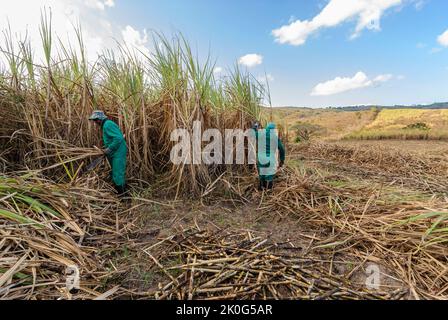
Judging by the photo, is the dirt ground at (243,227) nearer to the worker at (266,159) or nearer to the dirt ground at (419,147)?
the worker at (266,159)

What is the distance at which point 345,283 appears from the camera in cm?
136

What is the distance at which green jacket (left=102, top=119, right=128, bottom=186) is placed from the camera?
275 centimetres

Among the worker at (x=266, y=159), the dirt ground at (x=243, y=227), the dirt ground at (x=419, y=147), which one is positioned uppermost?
the worker at (x=266, y=159)

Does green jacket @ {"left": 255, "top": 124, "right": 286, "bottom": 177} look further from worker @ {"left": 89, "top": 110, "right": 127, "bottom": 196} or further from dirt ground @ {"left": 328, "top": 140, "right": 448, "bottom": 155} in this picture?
dirt ground @ {"left": 328, "top": 140, "right": 448, "bottom": 155}

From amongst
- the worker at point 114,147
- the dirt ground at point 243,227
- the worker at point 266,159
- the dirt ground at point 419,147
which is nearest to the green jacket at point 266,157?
the worker at point 266,159

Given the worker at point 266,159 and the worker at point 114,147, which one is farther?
the worker at point 266,159

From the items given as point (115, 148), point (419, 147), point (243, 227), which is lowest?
point (243, 227)

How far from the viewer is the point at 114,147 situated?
2750 mm

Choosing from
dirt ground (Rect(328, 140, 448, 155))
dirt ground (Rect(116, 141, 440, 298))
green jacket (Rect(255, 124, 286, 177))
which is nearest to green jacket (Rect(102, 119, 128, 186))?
dirt ground (Rect(116, 141, 440, 298))

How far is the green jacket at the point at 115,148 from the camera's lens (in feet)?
9.03

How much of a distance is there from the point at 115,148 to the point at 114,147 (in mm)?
20

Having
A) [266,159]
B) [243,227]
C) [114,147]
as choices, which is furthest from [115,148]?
[266,159]

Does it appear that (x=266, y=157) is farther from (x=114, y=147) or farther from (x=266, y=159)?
(x=114, y=147)

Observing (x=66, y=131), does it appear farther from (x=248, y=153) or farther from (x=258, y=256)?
(x=258, y=256)
